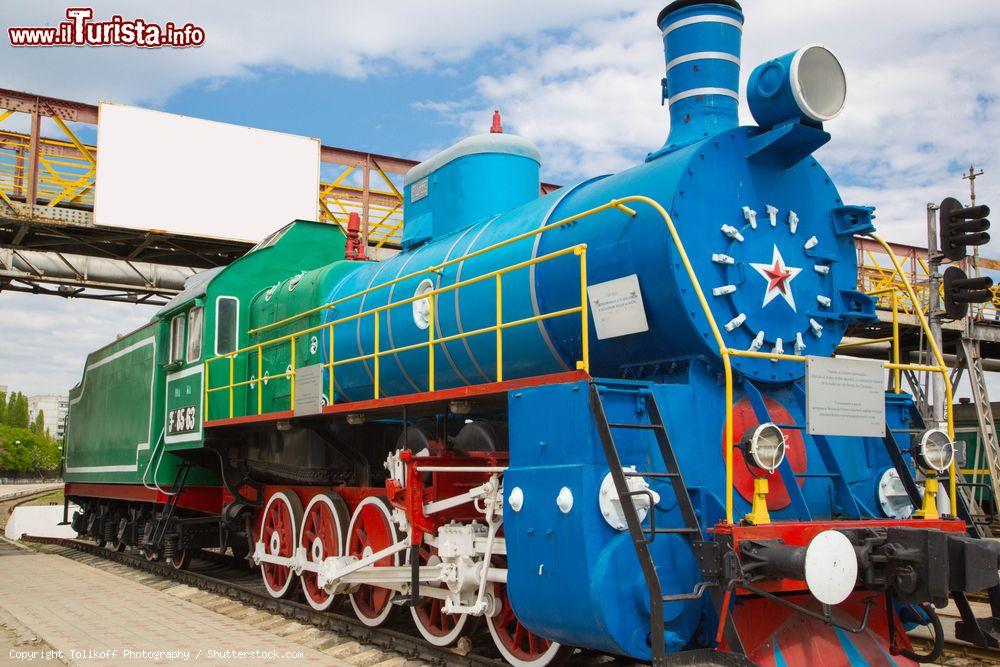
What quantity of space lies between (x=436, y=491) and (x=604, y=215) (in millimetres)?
2757

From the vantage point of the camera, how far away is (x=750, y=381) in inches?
246

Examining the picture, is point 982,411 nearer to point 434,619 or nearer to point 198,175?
point 434,619

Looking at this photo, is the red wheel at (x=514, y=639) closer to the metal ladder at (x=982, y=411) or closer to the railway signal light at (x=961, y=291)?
the railway signal light at (x=961, y=291)

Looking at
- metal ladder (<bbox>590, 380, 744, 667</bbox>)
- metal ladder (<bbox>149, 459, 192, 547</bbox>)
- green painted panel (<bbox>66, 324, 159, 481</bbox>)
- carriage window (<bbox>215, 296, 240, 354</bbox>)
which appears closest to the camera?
metal ladder (<bbox>590, 380, 744, 667</bbox>)

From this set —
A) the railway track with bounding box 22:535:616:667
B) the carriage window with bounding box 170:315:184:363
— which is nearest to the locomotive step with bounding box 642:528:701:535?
the railway track with bounding box 22:535:616:667

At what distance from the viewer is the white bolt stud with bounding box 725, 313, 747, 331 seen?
243 inches

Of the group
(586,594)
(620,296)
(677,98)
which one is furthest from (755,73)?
(586,594)

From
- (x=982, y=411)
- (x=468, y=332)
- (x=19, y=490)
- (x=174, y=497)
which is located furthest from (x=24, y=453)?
(x=468, y=332)

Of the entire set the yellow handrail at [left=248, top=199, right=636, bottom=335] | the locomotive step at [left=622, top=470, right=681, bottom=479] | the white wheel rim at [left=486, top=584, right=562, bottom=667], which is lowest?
the white wheel rim at [left=486, top=584, right=562, bottom=667]

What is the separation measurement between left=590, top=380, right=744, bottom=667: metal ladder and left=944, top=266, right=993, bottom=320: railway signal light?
360 inches

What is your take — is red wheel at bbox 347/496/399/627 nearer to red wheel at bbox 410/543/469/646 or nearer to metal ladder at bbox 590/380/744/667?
red wheel at bbox 410/543/469/646

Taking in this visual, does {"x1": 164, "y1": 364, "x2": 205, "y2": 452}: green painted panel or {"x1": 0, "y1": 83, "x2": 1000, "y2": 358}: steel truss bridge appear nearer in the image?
{"x1": 164, "y1": 364, "x2": 205, "y2": 452}: green painted panel

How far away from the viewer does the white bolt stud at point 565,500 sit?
5434mm

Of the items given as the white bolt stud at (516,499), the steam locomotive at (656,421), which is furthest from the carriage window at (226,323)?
the white bolt stud at (516,499)
